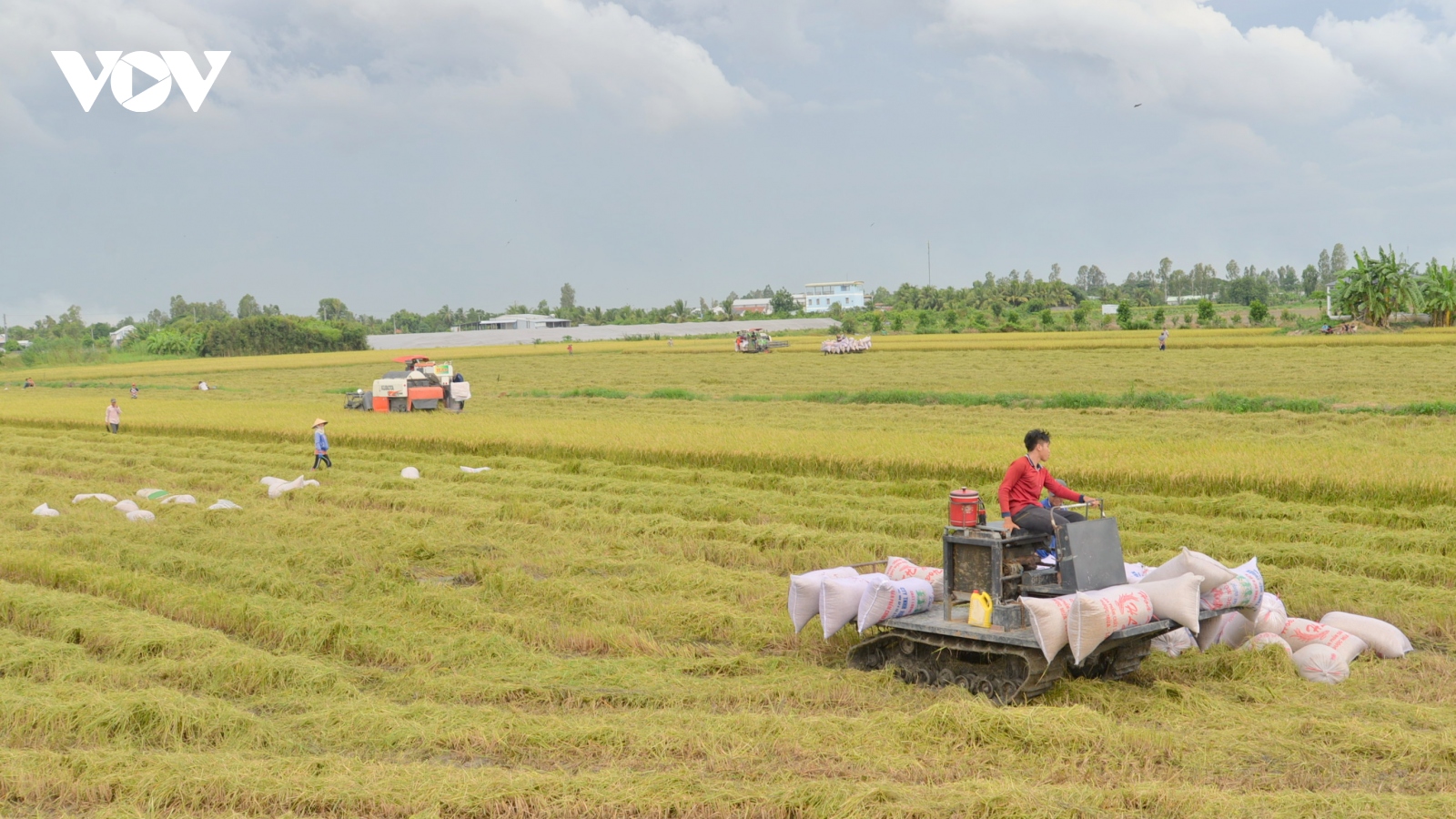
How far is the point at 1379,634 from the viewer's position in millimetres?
8336

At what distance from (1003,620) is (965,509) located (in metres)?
0.92

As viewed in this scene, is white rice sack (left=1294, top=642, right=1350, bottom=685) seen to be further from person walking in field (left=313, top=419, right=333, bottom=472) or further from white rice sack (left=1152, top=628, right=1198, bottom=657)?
person walking in field (left=313, top=419, right=333, bottom=472)

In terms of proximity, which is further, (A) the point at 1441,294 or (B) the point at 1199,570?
(A) the point at 1441,294

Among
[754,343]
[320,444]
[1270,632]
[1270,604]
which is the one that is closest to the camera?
[1270,632]

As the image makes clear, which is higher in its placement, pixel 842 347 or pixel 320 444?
pixel 842 347

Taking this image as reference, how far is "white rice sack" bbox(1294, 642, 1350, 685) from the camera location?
7.78 metres

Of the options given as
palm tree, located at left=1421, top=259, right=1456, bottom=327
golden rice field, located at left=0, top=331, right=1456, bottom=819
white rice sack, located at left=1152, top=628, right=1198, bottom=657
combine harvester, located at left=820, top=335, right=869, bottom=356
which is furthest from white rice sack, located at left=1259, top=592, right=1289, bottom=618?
palm tree, located at left=1421, top=259, right=1456, bottom=327

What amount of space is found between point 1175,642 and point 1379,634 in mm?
1513

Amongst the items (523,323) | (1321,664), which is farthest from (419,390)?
(523,323)

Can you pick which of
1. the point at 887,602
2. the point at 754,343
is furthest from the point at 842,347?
the point at 887,602

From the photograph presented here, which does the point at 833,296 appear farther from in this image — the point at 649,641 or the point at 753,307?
the point at 649,641

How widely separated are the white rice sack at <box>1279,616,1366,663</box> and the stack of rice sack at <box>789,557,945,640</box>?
2682 millimetres

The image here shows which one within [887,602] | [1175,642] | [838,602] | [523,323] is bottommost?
[1175,642]

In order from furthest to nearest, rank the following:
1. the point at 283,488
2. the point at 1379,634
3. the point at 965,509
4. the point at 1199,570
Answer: the point at 283,488, the point at 1379,634, the point at 965,509, the point at 1199,570
